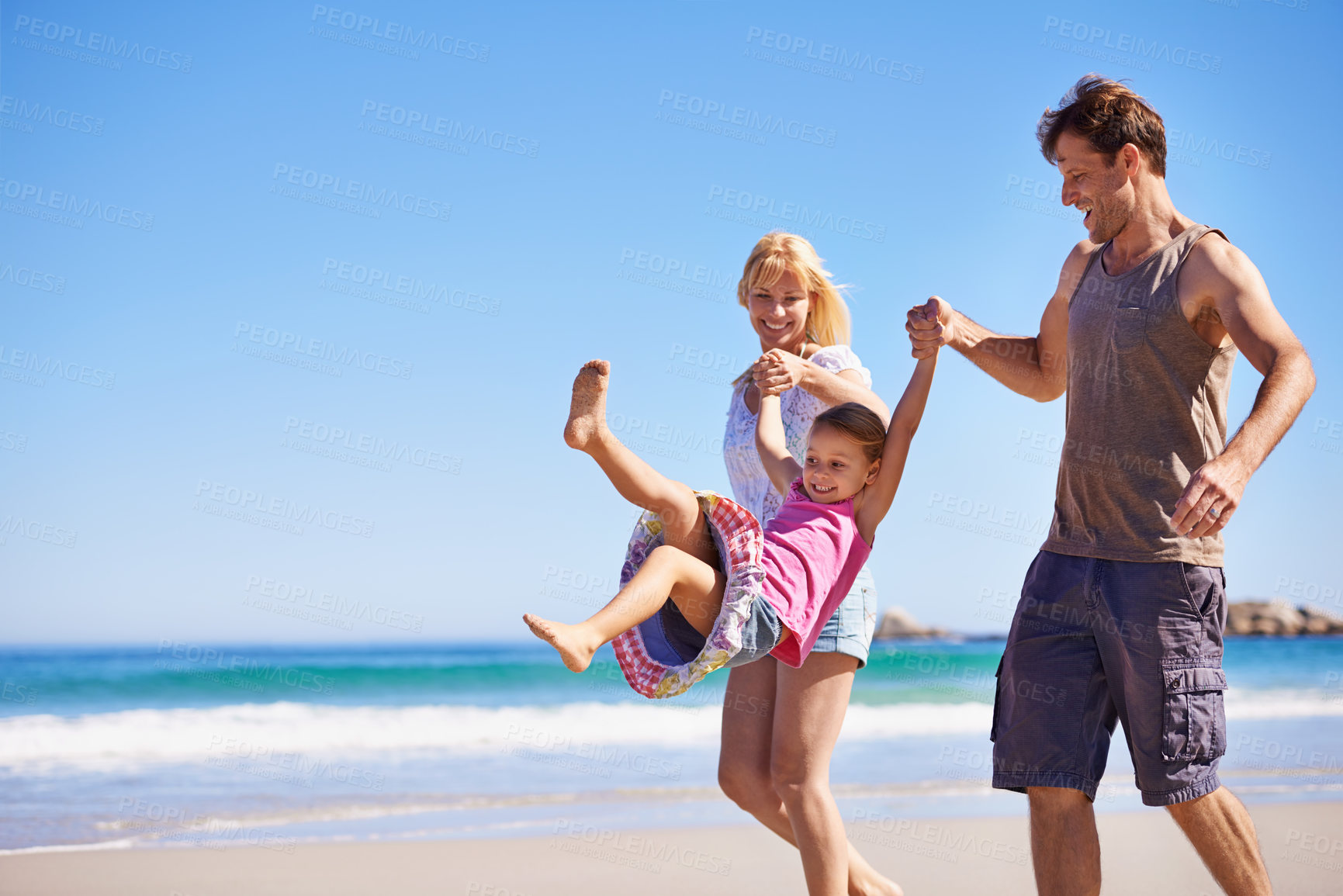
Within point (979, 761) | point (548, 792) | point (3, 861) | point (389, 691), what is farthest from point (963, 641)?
point (3, 861)

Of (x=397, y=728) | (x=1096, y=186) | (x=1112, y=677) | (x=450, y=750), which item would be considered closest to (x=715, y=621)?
(x=1112, y=677)

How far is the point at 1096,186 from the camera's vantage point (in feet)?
8.11

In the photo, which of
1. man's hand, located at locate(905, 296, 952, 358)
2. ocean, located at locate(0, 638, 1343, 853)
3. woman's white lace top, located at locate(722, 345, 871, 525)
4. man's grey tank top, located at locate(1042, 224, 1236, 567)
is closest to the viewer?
man's grey tank top, located at locate(1042, 224, 1236, 567)

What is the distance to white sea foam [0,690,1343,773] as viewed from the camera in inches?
360

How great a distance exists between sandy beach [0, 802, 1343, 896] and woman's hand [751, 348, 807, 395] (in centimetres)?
254

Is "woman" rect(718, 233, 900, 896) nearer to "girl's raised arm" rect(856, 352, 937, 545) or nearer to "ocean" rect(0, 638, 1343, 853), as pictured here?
"girl's raised arm" rect(856, 352, 937, 545)

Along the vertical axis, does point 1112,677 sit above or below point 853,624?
below

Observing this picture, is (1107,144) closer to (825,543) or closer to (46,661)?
(825,543)

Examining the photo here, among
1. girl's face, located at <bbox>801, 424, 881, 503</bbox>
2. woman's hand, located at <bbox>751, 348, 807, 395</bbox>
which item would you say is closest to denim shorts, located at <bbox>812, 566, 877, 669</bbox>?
girl's face, located at <bbox>801, 424, 881, 503</bbox>

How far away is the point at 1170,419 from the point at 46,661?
65.8 feet

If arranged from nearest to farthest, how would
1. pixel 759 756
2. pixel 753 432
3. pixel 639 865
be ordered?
pixel 759 756, pixel 753 432, pixel 639 865

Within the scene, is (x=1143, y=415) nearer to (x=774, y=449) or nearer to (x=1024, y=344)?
(x=1024, y=344)

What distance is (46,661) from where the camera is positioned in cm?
→ 1764

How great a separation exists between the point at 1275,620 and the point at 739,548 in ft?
85.4
